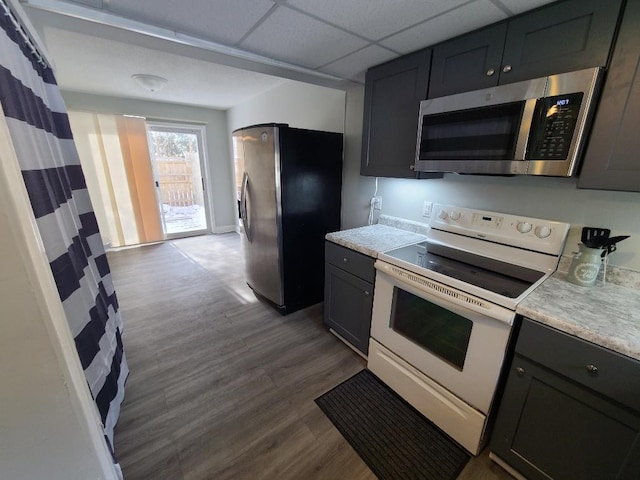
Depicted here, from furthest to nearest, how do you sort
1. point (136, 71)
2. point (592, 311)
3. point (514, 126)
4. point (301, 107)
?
point (301, 107), point (136, 71), point (514, 126), point (592, 311)

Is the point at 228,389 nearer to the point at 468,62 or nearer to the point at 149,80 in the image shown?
the point at 468,62

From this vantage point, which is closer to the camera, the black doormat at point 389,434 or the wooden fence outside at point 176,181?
the black doormat at point 389,434

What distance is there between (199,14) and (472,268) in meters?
2.05

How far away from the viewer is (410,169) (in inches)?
71.2

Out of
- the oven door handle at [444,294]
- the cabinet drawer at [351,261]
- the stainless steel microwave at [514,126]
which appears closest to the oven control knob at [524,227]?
the stainless steel microwave at [514,126]

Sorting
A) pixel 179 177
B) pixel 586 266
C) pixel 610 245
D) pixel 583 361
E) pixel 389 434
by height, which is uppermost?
pixel 179 177

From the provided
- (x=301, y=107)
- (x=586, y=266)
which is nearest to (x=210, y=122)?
(x=301, y=107)

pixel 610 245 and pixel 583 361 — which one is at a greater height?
pixel 610 245

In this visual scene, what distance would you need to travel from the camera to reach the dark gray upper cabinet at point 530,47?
1070 mm

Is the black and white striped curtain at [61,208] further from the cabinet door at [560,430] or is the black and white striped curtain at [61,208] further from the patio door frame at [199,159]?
the patio door frame at [199,159]

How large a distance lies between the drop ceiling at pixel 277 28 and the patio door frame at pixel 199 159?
88.5 inches

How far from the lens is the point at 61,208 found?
45.3 inches

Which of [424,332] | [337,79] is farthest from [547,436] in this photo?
[337,79]

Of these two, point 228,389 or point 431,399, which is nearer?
point 431,399
